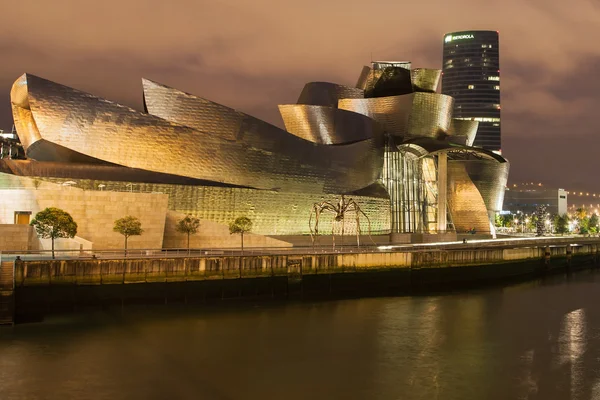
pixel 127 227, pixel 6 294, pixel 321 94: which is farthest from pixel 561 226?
pixel 6 294

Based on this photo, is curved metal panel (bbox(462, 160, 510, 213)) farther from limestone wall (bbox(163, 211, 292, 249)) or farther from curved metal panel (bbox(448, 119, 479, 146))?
limestone wall (bbox(163, 211, 292, 249))

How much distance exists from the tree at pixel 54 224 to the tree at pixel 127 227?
8.41 feet

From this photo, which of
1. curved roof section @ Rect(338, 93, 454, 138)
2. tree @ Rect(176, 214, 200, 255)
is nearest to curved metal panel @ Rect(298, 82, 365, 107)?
curved roof section @ Rect(338, 93, 454, 138)

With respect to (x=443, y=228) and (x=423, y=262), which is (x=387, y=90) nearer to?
(x=443, y=228)

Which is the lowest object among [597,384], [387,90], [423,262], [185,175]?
[597,384]

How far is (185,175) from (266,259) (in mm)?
11357

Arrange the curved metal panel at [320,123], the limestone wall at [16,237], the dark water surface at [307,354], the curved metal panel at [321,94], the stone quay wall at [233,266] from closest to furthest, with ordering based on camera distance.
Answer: the dark water surface at [307,354], the stone quay wall at [233,266], the limestone wall at [16,237], the curved metal panel at [320,123], the curved metal panel at [321,94]

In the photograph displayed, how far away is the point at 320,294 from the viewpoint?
31.2 meters

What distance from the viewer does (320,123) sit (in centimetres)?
5106

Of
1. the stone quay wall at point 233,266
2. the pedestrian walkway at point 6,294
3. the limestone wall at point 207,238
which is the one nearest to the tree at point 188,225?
the limestone wall at point 207,238

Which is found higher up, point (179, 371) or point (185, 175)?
point (185, 175)

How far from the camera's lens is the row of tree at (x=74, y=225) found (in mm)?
27781

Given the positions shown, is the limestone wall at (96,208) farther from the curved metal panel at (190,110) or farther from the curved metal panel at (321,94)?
the curved metal panel at (321,94)

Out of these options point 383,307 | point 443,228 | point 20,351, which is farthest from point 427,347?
point 443,228
